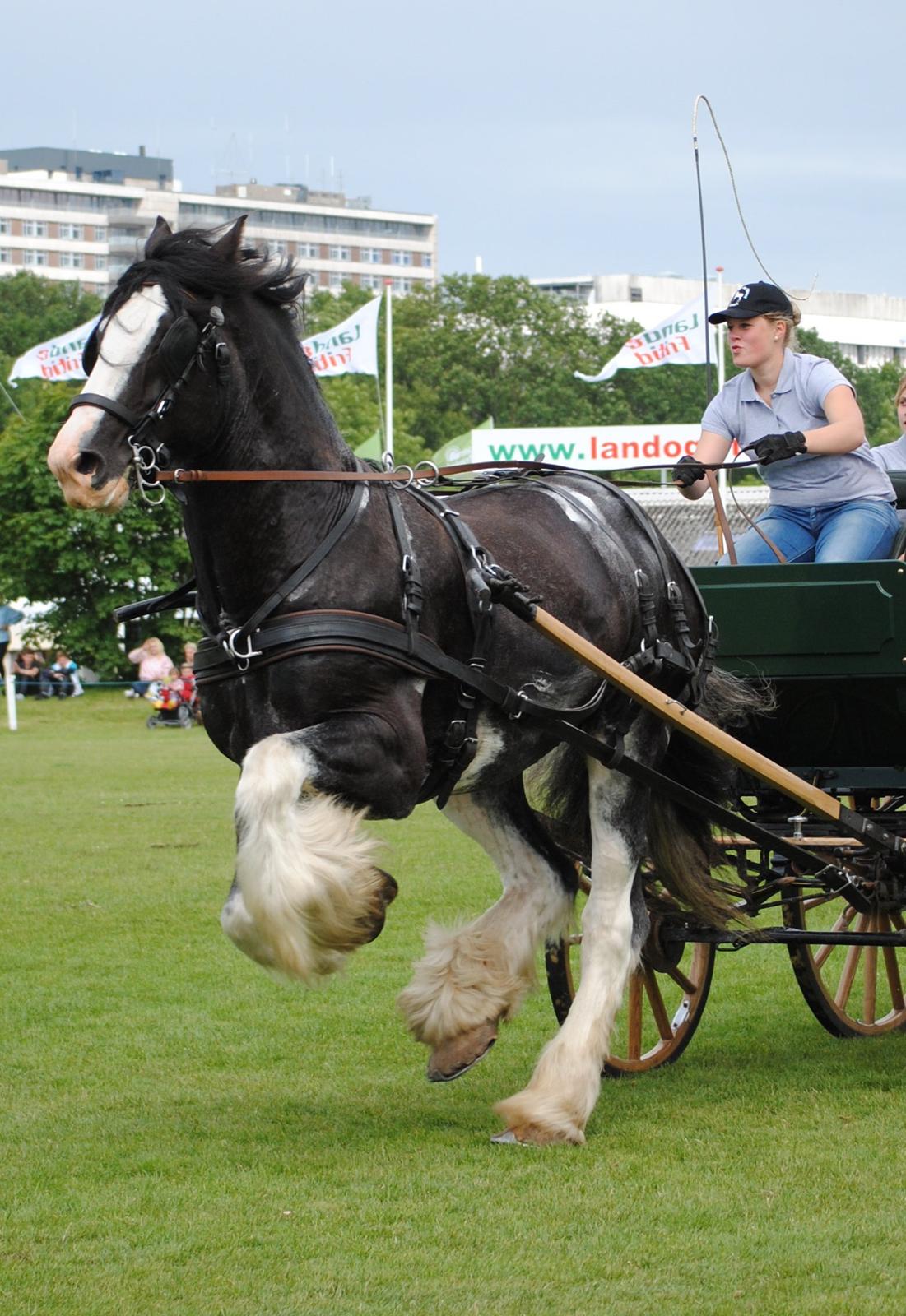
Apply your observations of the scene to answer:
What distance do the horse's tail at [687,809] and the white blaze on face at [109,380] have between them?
6.96 ft

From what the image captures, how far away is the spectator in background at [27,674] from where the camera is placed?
36.2 meters

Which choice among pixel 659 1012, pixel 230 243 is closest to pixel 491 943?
pixel 659 1012

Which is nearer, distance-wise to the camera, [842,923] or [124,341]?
[124,341]

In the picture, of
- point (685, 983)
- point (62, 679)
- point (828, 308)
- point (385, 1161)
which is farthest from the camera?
point (828, 308)

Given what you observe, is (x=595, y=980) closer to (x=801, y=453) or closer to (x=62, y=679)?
(x=801, y=453)

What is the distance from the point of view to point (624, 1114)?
5988 mm

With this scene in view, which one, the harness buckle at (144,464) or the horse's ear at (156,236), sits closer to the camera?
the harness buckle at (144,464)

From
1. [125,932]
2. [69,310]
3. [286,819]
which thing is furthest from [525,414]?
[286,819]

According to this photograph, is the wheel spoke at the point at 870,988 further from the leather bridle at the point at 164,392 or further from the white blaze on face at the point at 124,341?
the white blaze on face at the point at 124,341

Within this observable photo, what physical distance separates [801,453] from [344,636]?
2.18 m

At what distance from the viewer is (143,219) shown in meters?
145

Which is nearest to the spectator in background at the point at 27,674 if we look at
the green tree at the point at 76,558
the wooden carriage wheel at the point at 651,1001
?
the green tree at the point at 76,558

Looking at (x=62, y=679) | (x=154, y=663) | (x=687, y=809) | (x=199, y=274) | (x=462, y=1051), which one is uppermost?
(x=199, y=274)

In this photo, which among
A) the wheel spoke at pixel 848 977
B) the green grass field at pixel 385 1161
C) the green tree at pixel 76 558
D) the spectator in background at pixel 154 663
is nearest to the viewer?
the green grass field at pixel 385 1161
